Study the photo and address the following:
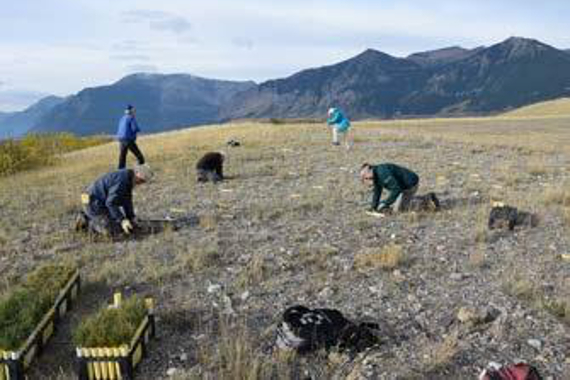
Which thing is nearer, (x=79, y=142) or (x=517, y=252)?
(x=517, y=252)

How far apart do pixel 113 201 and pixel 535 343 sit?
280 inches

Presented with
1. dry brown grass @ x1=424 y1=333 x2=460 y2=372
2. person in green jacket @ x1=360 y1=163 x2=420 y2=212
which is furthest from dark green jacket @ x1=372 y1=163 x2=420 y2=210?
dry brown grass @ x1=424 y1=333 x2=460 y2=372

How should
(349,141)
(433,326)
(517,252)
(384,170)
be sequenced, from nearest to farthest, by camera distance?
(433,326), (517,252), (384,170), (349,141)

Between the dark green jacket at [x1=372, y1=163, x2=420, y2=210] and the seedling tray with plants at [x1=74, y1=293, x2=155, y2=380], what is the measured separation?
22.5 feet

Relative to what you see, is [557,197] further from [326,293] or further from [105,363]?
[105,363]

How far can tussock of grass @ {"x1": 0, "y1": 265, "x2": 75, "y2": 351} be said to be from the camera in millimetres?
6837

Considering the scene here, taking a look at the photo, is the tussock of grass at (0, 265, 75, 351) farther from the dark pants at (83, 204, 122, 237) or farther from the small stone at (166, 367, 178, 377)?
the dark pants at (83, 204, 122, 237)

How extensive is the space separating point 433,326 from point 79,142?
40.6 m

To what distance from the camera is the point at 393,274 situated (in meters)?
9.59

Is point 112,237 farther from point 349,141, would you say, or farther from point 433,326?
point 349,141

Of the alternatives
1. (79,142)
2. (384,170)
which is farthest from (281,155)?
(79,142)

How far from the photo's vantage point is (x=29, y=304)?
7598 millimetres

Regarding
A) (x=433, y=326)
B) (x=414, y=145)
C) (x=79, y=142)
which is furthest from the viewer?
(x=79, y=142)

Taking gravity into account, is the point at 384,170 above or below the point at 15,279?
above
